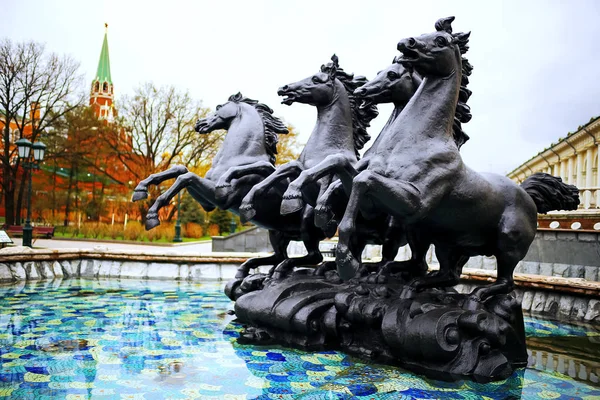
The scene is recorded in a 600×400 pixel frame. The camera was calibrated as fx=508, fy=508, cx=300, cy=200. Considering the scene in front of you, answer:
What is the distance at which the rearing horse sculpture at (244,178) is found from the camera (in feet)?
20.7

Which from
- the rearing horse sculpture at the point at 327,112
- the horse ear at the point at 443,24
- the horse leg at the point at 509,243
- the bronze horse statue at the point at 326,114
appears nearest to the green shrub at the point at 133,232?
the bronze horse statue at the point at 326,114

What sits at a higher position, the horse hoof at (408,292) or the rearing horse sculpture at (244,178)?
the rearing horse sculpture at (244,178)

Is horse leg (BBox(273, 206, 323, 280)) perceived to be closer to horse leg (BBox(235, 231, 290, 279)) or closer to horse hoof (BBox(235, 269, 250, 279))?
horse leg (BBox(235, 231, 290, 279))

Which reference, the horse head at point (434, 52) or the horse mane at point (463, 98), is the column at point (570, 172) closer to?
the horse mane at point (463, 98)

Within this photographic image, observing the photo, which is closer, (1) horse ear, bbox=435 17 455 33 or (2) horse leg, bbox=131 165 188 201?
(1) horse ear, bbox=435 17 455 33

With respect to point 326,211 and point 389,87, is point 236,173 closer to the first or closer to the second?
point 326,211

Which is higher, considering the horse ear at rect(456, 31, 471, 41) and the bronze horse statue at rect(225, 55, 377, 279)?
the horse ear at rect(456, 31, 471, 41)

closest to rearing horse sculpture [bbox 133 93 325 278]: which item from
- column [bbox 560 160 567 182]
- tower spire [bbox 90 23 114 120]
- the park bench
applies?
the park bench

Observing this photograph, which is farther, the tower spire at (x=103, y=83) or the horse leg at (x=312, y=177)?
the tower spire at (x=103, y=83)

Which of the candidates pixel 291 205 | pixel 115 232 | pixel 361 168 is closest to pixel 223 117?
pixel 361 168

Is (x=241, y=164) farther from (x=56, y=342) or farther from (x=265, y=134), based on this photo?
(x=56, y=342)

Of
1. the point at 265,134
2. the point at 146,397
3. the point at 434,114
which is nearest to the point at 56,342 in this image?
the point at 146,397

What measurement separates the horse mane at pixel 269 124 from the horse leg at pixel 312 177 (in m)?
2.37

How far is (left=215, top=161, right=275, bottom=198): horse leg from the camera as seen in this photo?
6141 mm
